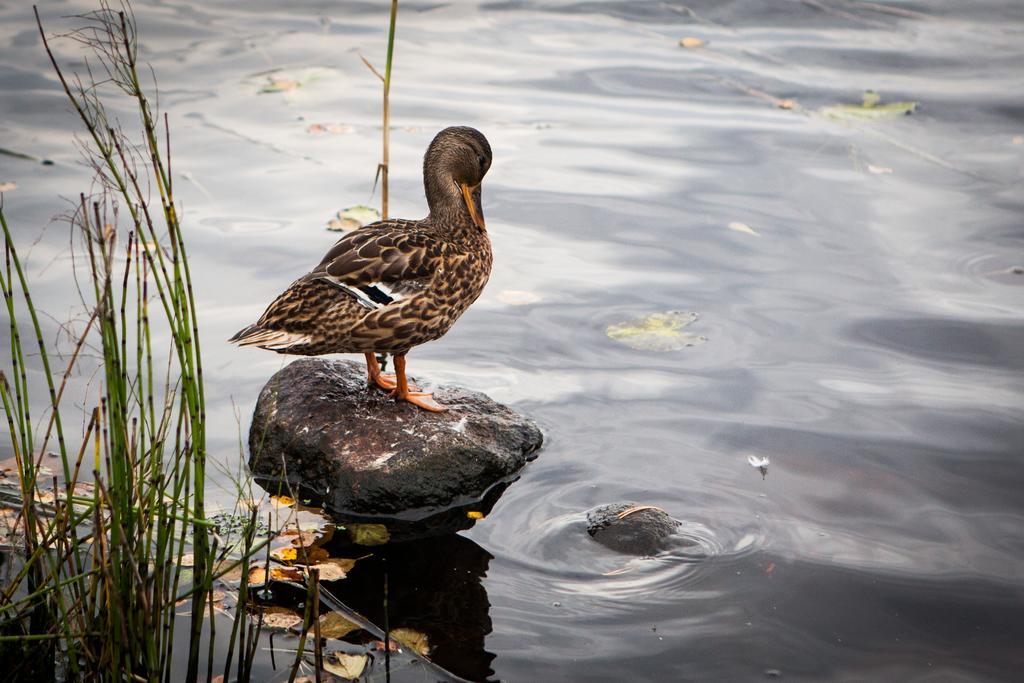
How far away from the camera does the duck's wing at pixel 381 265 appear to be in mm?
5109

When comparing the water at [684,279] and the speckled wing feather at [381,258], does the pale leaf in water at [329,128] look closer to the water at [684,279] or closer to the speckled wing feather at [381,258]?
the water at [684,279]

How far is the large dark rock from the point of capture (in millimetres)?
5066

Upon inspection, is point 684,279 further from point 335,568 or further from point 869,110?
point 869,110

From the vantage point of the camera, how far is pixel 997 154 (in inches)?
383

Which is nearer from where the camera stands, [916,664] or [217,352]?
[916,664]

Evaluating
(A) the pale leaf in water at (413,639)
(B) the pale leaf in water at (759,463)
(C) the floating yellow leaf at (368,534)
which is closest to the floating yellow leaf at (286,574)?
(C) the floating yellow leaf at (368,534)

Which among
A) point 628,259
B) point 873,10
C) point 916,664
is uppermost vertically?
point 873,10

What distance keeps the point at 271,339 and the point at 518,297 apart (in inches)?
109

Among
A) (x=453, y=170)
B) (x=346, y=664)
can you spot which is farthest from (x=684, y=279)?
(x=346, y=664)

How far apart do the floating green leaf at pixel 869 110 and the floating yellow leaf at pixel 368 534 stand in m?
7.32

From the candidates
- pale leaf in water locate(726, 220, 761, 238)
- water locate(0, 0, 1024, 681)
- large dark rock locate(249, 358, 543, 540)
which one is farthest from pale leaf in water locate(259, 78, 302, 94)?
large dark rock locate(249, 358, 543, 540)

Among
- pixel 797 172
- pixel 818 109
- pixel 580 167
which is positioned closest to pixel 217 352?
pixel 580 167

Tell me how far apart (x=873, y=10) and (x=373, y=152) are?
716 centimetres

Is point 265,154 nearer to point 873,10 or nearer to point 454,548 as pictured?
point 454,548
